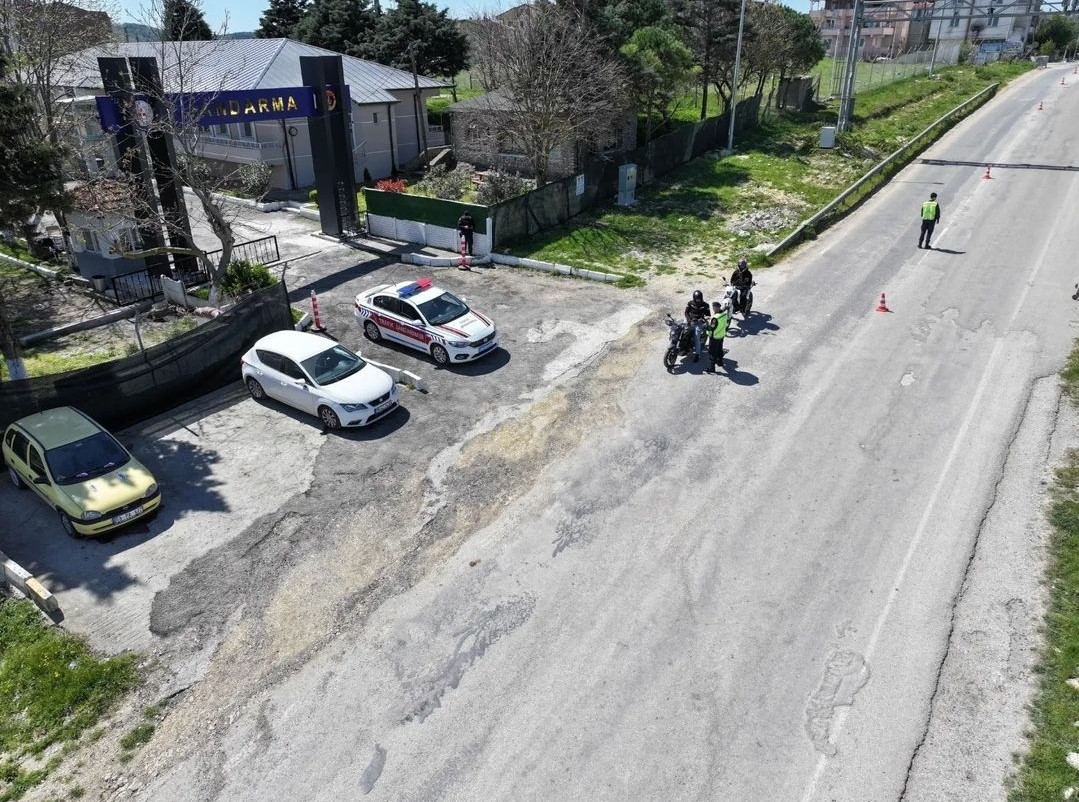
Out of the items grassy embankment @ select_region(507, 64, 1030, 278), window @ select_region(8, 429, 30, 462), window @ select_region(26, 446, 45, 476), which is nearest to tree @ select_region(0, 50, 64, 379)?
window @ select_region(8, 429, 30, 462)

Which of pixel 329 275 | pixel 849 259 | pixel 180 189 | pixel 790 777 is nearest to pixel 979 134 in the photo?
pixel 849 259

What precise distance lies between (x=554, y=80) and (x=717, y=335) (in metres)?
16.8

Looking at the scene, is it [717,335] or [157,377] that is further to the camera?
[717,335]

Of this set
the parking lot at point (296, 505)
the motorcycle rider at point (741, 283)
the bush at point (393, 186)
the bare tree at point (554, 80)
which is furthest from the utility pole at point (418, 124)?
the motorcycle rider at point (741, 283)

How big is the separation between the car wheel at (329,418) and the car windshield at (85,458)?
3588 millimetres

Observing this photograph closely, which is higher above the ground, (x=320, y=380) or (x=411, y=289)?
(x=411, y=289)

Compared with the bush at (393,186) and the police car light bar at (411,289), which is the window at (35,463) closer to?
the police car light bar at (411,289)

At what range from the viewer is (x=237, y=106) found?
23.2 meters

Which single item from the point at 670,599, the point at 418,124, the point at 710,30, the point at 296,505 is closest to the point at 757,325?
the point at 670,599

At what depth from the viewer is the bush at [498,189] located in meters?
29.5

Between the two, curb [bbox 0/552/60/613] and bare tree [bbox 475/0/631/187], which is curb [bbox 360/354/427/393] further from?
bare tree [bbox 475/0/631/187]

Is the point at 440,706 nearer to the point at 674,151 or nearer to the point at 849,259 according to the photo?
the point at 849,259

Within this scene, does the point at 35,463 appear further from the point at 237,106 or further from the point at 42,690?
the point at 237,106

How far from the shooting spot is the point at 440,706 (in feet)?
28.8
